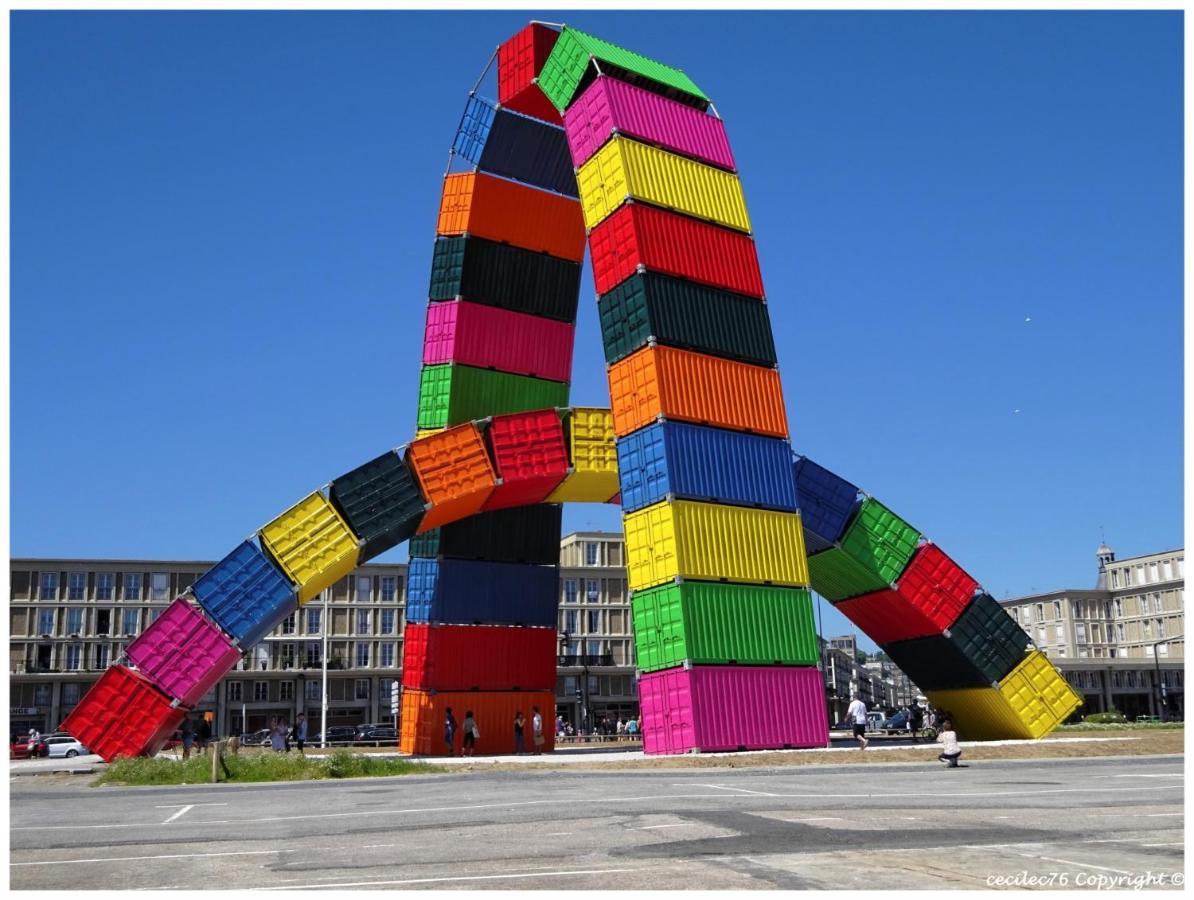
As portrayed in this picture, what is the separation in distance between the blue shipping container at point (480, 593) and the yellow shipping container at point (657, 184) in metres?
14.1

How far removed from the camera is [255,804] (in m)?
21.5

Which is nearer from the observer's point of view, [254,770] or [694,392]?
[254,770]

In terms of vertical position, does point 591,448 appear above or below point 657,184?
below

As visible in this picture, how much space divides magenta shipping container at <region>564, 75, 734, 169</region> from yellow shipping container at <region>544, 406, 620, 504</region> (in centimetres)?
893

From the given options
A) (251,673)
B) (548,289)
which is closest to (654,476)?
(548,289)

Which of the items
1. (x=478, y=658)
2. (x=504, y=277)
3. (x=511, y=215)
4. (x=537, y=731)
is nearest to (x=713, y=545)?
(x=537, y=731)

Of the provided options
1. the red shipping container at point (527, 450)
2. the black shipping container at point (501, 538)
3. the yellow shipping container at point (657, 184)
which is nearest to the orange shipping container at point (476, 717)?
the black shipping container at point (501, 538)

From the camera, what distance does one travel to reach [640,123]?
138 feet

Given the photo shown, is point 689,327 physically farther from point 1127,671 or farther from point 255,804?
point 1127,671

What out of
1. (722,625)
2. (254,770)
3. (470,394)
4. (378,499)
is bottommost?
(254,770)

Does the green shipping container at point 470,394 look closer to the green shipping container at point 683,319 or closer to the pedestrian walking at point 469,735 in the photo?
the green shipping container at point 683,319

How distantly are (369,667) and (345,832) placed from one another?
104 m

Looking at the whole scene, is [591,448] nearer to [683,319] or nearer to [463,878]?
[683,319]

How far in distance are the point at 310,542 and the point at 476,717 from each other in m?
10.0
